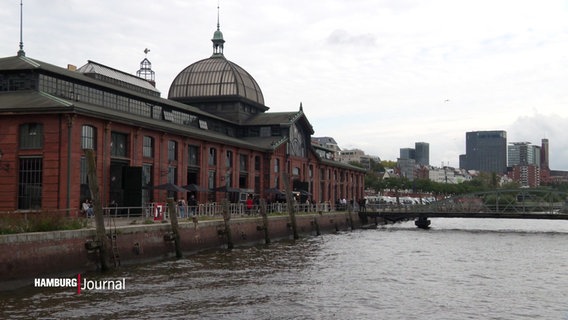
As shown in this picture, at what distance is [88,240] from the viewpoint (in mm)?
30625

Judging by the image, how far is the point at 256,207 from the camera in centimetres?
6166

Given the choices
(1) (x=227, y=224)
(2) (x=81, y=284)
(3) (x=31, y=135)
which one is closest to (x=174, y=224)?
(1) (x=227, y=224)

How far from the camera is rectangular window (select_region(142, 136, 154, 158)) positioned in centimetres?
5222

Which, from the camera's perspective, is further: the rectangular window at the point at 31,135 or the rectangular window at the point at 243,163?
the rectangular window at the point at 243,163

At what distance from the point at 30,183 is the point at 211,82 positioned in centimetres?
4276

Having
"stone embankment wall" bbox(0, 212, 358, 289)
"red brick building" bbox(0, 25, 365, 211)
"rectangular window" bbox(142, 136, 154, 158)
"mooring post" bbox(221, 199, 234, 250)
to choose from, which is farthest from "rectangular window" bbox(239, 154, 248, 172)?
"mooring post" bbox(221, 199, 234, 250)

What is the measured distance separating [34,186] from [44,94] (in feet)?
23.4

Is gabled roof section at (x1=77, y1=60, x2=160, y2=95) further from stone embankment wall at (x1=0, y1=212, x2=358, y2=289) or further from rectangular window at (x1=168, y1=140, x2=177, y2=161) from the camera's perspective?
stone embankment wall at (x1=0, y1=212, x2=358, y2=289)

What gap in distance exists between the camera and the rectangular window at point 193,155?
5950cm

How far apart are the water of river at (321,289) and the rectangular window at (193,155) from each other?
15361mm

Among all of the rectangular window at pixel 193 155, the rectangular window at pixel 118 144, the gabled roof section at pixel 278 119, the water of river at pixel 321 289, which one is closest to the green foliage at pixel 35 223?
the water of river at pixel 321 289

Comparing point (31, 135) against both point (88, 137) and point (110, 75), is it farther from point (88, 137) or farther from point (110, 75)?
point (110, 75)

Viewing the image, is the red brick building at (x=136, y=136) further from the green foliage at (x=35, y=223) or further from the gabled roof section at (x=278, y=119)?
the green foliage at (x=35, y=223)

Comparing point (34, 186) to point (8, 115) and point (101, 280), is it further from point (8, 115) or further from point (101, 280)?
point (101, 280)
